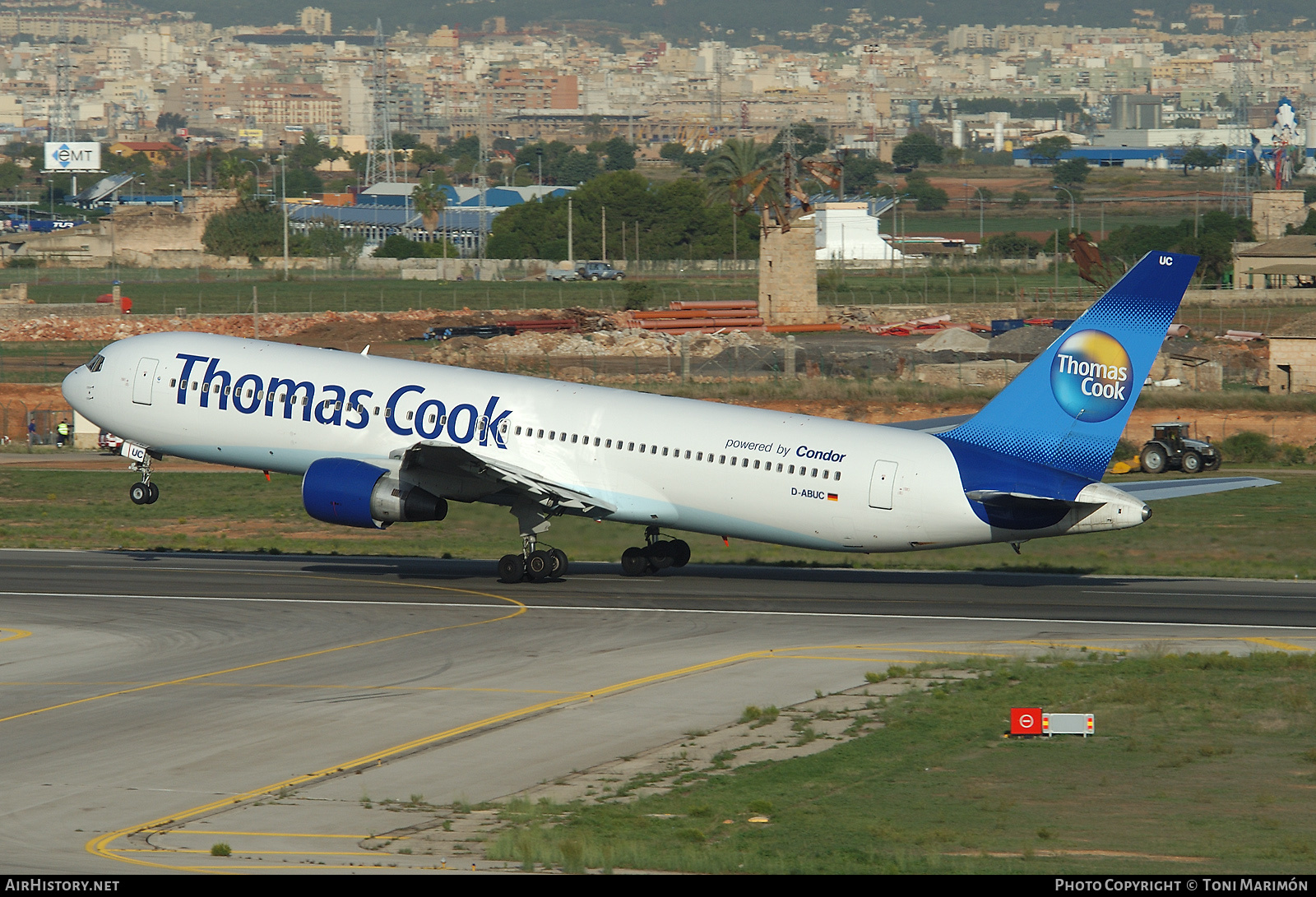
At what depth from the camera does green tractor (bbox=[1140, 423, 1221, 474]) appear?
70.6m

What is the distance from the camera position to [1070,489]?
36.1 meters

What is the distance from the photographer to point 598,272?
184m

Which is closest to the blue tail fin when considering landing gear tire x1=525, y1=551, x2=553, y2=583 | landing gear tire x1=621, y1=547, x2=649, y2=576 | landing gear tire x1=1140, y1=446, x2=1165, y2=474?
landing gear tire x1=621, y1=547, x2=649, y2=576

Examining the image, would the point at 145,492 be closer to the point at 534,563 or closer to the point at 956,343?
the point at 534,563

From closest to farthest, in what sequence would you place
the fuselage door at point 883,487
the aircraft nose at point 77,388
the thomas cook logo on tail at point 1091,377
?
the thomas cook logo on tail at point 1091,377 < the fuselage door at point 883,487 < the aircraft nose at point 77,388

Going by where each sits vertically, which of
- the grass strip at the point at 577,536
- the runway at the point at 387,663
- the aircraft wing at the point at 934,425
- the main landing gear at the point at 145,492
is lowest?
the grass strip at the point at 577,536

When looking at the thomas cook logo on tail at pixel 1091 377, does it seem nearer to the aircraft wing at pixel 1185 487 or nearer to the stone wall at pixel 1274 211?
the aircraft wing at pixel 1185 487

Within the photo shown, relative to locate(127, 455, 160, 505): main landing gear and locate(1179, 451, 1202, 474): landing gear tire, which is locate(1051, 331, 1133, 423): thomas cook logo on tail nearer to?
locate(127, 455, 160, 505): main landing gear

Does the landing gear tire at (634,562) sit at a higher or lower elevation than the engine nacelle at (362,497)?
lower

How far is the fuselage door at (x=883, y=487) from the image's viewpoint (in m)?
37.5

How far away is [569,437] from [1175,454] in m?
39.8

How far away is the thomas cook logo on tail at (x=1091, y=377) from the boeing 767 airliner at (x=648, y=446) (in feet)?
0.14

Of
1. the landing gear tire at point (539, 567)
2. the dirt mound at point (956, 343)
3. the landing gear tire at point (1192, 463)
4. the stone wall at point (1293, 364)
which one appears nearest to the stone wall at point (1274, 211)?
the dirt mound at point (956, 343)

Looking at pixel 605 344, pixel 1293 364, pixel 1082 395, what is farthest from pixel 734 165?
pixel 1082 395
